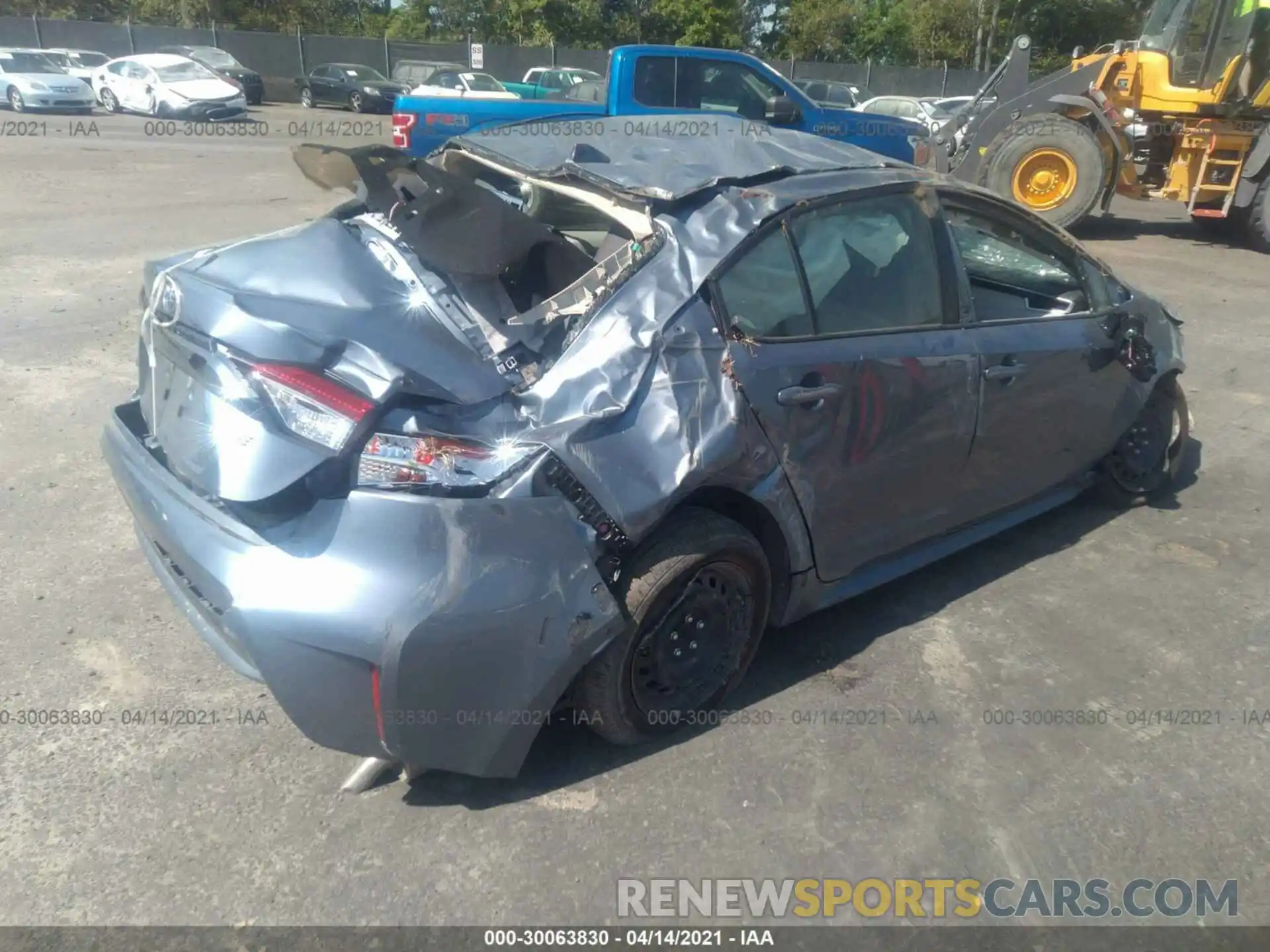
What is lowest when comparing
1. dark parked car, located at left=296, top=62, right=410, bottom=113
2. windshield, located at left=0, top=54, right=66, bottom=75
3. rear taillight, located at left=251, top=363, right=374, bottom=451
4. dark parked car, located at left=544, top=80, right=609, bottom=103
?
dark parked car, located at left=296, top=62, right=410, bottom=113

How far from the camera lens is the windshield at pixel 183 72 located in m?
24.4

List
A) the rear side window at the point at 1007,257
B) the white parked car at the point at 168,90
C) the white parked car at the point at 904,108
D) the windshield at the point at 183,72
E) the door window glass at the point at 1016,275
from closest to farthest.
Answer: the rear side window at the point at 1007,257, the door window glass at the point at 1016,275, the white parked car at the point at 904,108, the white parked car at the point at 168,90, the windshield at the point at 183,72

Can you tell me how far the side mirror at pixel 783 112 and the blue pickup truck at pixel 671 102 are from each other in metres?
0.01

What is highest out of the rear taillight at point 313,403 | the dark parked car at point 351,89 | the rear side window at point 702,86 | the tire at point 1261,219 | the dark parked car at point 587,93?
the rear side window at point 702,86

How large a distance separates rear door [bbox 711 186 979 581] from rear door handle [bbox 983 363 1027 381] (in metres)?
0.08

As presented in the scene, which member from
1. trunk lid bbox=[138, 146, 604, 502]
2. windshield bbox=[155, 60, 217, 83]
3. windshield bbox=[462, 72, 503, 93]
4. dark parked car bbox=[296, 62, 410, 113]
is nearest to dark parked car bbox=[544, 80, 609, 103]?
windshield bbox=[462, 72, 503, 93]

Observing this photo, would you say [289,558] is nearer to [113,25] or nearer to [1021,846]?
[1021,846]

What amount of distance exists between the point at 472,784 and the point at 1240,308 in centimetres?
893

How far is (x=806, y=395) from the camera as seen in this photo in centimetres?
314

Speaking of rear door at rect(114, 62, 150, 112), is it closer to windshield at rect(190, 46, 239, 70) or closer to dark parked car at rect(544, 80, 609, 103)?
windshield at rect(190, 46, 239, 70)

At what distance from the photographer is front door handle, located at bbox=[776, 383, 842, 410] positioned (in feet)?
10.1

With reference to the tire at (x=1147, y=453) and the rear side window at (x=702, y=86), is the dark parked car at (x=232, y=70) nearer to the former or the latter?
the rear side window at (x=702, y=86)

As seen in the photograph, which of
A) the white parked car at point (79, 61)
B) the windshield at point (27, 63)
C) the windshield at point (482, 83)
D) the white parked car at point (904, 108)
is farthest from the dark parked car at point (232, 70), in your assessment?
the white parked car at point (904, 108)

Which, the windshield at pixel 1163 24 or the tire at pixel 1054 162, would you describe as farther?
the windshield at pixel 1163 24
